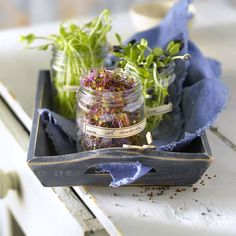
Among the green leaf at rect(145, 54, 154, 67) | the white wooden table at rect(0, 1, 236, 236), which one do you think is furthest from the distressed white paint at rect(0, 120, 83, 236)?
the green leaf at rect(145, 54, 154, 67)

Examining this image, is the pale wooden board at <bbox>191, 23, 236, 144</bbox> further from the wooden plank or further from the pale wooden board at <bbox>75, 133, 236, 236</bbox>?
the wooden plank

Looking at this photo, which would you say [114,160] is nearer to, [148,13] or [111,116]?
[111,116]

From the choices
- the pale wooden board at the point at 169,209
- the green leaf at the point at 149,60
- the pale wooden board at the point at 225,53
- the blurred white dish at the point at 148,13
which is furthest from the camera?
the blurred white dish at the point at 148,13

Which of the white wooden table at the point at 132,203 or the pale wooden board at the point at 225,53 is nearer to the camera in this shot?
the white wooden table at the point at 132,203

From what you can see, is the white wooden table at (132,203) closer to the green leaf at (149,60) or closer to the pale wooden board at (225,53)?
the pale wooden board at (225,53)

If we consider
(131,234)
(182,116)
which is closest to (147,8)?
(182,116)

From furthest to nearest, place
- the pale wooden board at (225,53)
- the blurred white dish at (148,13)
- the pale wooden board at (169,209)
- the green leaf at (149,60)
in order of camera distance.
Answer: the blurred white dish at (148,13) < the pale wooden board at (225,53) < the green leaf at (149,60) < the pale wooden board at (169,209)

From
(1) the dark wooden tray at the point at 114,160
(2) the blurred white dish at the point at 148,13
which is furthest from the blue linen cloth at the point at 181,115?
(2) the blurred white dish at the point at 148,13
